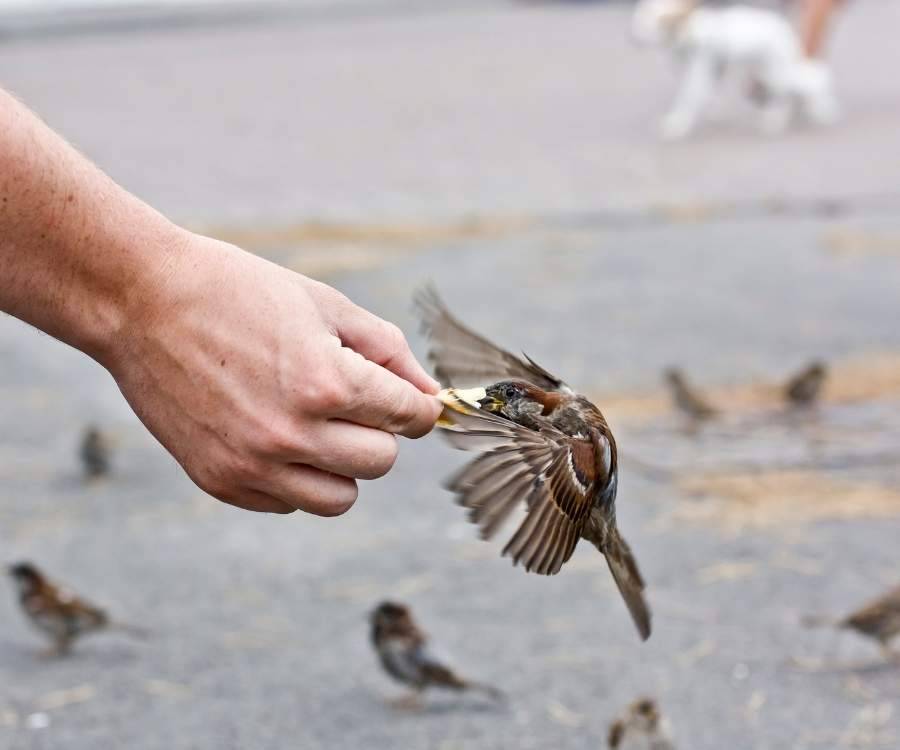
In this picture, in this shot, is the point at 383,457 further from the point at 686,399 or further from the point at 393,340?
the point at 686,399

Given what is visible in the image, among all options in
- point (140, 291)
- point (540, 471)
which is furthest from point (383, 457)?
point (540, 471)

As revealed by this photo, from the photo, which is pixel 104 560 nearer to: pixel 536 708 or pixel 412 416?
pixel 536 708

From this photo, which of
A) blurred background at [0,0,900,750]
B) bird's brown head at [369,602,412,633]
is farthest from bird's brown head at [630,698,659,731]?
bird's brown head at [369,602,412,633]

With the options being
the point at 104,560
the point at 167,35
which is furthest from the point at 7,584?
the point at 167,35

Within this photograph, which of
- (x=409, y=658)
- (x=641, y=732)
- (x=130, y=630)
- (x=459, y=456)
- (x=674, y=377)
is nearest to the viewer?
(x=641, y=732)

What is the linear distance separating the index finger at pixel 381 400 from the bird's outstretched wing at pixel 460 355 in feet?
3.43

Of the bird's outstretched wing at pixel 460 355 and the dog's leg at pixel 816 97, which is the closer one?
the bird's outstretched wing at pixel 460 355

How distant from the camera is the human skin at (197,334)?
7.96 feet

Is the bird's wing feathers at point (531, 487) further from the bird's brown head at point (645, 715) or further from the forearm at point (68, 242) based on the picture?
the bird's brown head at point (645, 715)

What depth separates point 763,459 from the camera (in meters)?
7.03

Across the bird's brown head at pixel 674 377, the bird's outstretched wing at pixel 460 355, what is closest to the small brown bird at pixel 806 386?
the bird's brown head at pixel 674 377

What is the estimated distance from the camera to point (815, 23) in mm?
14695

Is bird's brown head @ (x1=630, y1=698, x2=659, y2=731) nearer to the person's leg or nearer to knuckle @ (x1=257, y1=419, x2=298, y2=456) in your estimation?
knuckle @ (x1=257, y1=419, x2=298, y2=456)

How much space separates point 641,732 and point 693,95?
1090cm
